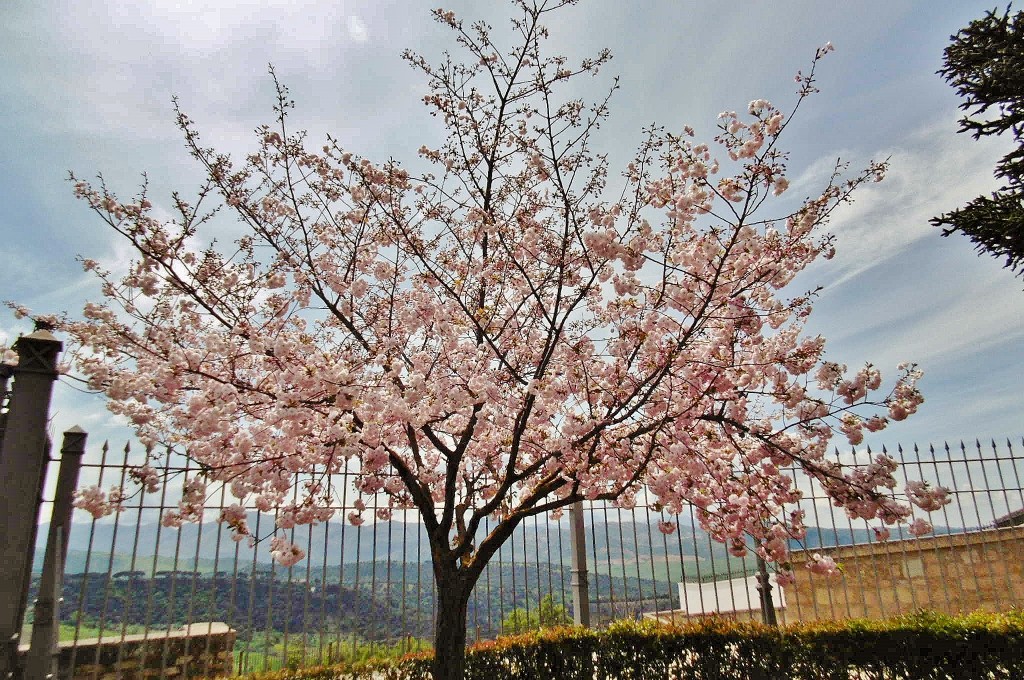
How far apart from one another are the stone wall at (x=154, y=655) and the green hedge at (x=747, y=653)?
1322mm

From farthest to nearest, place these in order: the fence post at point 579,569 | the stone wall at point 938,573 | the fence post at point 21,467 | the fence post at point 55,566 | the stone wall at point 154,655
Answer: the stone wall at point 938,573, the fence post at point 579,569, the stone wall at point 154,655, the fence post at point 55,566, the fence post at point 21,467

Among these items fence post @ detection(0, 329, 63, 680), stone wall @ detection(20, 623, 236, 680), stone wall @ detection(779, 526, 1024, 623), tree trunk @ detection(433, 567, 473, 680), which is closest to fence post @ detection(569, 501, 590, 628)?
tree trunk @ detection(433, 567, 473, 680)

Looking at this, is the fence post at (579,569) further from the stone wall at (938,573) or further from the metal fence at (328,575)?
the stone wall at (938,573)

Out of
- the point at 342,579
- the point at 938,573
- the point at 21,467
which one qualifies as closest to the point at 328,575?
the point at 342,579

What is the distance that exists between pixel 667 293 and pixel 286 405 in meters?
3.17

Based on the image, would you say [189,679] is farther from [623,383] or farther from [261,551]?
[623,383]

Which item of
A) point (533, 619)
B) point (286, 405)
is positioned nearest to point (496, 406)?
point (286, 405)

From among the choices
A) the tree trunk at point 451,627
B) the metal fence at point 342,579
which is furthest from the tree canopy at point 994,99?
the tree trunk at point 451,627

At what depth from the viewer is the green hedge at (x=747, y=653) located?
15.9 feet

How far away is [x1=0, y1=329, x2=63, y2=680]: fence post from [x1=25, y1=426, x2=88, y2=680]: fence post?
1.51ft

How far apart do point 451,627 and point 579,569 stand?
2779 millimetres

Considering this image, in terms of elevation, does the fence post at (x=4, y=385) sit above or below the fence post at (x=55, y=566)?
above

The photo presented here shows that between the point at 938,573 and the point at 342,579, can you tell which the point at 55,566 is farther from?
the point at 938,573

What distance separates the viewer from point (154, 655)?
232 inches
